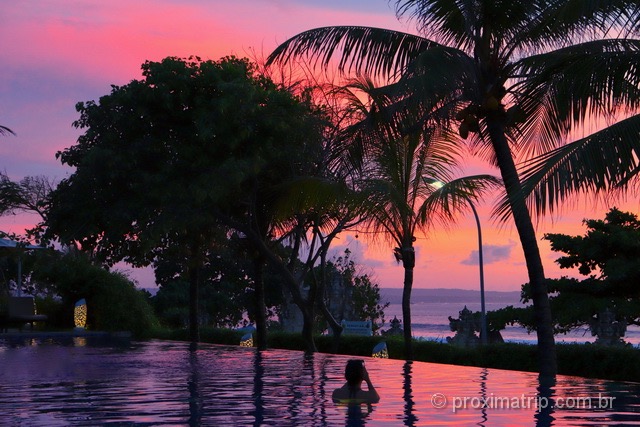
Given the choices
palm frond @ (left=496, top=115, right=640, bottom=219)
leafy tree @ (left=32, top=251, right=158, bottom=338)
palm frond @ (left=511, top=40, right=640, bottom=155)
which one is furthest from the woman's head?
leafy tree @ (left=32, top=251, right=158, bottom=338)

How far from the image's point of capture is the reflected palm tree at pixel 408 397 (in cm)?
1143

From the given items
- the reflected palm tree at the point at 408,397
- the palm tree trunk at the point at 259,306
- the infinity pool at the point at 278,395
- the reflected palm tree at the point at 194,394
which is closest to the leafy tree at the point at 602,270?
the palm tree trunk at the point at 259,306

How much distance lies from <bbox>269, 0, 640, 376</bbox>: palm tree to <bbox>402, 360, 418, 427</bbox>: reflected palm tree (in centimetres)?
258

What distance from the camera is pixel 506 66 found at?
16.8 metres

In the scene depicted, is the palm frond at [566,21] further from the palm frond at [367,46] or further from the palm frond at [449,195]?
the palm frond at [449,195]

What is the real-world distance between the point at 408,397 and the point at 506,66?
6249 mm

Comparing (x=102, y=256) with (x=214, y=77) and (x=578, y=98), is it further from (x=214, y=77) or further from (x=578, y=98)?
(x=578, y=98)

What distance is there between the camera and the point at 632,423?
11164 millimetres

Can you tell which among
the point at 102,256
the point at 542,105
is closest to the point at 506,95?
the point at 542,105

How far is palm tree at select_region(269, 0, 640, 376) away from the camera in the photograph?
49.5ft

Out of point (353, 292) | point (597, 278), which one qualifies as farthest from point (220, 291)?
point (597, 278)

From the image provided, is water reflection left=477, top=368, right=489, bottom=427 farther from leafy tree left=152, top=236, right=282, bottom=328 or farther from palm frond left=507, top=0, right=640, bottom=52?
leafy tree left=152, top=236, right=282, bottom=328

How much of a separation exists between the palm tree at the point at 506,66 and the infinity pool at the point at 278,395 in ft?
8.10

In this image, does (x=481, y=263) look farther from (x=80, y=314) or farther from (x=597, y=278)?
(x=80, y=314)
